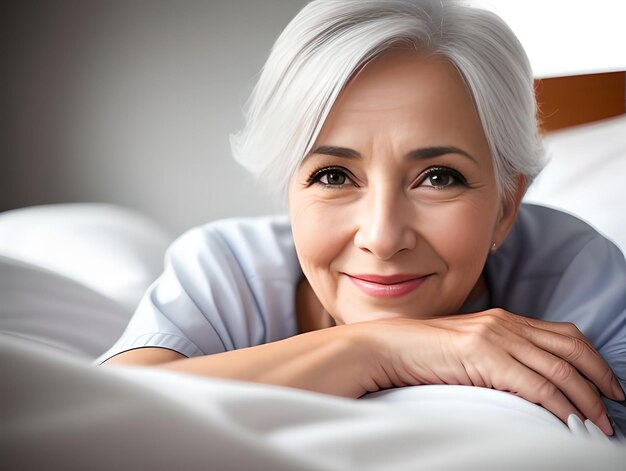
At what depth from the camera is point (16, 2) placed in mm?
2236

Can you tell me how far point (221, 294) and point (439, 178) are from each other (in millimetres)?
476

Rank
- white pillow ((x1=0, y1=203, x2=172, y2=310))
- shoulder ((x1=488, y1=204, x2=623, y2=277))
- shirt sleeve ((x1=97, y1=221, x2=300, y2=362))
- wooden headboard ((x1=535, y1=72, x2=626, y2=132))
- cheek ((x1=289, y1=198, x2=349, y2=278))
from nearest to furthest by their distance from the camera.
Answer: cheek ((x1=289, y1=198, x2=349, y2=278)) → shirt sleeve ((x1=97, y1=221, x2=300, y2=362)) → shoulder ((x1=488, y1=204, x2=623, y2=277)) → white pillow ((x1=0, y1=203, x2=172, y2=310)) → wooden headboard ((x1=535, y1=72, x2=626, y2=132))

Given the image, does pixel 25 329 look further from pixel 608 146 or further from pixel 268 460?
pixel 608 146

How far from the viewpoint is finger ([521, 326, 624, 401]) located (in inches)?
41.1

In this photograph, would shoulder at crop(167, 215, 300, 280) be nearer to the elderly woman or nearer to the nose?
the elderly woman

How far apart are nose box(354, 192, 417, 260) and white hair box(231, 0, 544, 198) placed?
0.15 m

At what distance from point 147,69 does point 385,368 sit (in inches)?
80.3

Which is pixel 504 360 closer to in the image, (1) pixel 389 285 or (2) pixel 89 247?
(1) pixel 389 285

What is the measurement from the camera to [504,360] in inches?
39.1

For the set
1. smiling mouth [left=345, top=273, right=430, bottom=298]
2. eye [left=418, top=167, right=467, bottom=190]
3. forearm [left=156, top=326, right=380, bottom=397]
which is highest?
eye [left=418, top=167, right=467, bottom=190]

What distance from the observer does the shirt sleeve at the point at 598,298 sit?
132cm

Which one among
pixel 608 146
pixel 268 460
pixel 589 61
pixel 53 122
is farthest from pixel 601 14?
pixel 268 460

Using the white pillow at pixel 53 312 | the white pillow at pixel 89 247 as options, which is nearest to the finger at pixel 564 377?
the white pillow at pixel 53 312

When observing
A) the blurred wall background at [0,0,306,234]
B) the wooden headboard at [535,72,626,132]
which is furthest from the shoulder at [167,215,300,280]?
the wooden headboard at [535,72,626,132]
